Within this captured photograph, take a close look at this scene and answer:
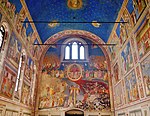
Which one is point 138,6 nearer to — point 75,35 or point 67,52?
point 75,35

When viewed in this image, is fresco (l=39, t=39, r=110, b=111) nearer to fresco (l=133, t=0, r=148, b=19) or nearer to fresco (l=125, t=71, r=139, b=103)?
fresco (l=125, t=71, r=139, b=103)

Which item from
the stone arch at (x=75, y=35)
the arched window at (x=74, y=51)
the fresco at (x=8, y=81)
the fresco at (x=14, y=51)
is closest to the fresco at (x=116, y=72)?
the stone arch at (x=75, y=35)

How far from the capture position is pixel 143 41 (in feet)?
28.8

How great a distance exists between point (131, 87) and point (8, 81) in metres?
7.89

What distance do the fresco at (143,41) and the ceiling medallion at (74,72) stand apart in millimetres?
7582

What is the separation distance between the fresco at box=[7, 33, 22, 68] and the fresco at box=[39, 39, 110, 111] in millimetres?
5498

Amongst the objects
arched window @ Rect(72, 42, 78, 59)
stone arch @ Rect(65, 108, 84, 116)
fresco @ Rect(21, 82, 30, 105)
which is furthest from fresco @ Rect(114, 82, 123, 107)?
fresco @ Rect(21, 82, 30, 105)

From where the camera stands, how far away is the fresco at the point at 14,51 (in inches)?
372

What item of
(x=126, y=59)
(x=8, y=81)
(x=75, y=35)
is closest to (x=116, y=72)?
(x=126, y=59)

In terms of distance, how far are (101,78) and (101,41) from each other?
411 cm

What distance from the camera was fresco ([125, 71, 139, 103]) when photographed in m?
9.78

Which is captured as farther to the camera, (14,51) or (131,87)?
(131,87)

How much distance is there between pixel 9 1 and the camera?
30.1ft

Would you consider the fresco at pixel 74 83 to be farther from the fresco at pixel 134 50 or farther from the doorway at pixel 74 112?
the fresco at pixel 134 50
